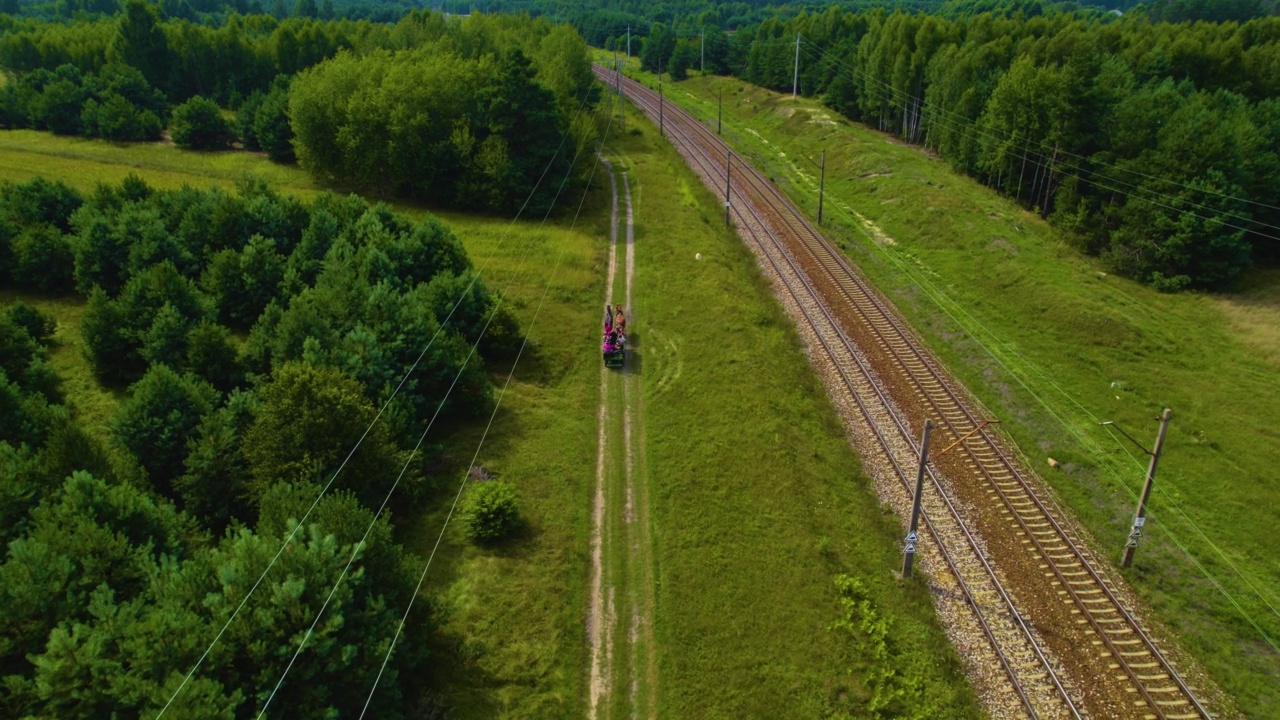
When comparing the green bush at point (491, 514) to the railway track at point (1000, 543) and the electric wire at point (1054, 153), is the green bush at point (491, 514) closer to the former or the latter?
the railway track at point (1000, 543)

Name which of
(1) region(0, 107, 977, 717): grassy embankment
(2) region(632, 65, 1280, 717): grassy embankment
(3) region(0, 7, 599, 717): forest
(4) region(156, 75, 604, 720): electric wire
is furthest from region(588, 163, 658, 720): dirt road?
(2) region(632, 65, 1280, 717): grassy embankment

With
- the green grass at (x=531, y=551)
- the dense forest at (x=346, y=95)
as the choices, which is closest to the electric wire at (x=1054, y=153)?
the dense forest at (x=346, y=95)

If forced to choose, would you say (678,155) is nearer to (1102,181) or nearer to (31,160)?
(1102,181)

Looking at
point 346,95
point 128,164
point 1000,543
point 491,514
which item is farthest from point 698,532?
point 128,164

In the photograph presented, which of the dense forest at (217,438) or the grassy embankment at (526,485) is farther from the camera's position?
the grassy embankment at (526,485)

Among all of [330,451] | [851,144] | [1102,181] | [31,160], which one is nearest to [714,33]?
[851,144]

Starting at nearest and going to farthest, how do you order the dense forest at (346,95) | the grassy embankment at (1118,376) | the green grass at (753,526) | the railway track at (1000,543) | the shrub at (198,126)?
1. the green grass at (753,526)
2. the railway track at (1000,543)
3. the grassy embankment at (1118,376)
4. the dense forest at (346,95)
5. the shrub at (198,126)

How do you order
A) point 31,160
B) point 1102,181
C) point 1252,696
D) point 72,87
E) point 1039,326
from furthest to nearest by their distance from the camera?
point 72,87 < point 31,160 < point 1102,181 < point 1039,326 < point 1252,696
